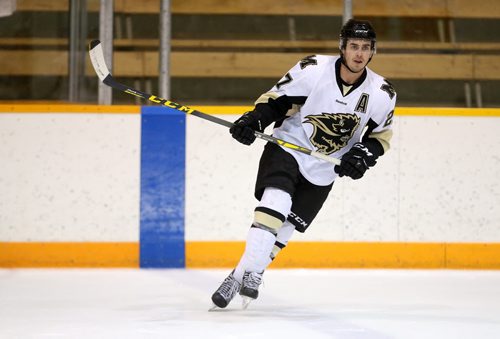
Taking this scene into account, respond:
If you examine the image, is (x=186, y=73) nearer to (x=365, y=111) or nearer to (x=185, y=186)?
(x=185, y=186)

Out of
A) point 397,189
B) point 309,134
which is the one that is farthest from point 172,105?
point 397,189

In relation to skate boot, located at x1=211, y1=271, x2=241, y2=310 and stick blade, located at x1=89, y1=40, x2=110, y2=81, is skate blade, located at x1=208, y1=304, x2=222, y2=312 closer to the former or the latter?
skate boot, located at x1=211, y1=271, x2=241, y2=310

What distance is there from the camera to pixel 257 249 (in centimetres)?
352

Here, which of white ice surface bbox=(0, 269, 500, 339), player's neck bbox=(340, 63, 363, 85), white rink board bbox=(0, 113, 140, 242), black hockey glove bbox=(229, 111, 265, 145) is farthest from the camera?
white rink board bbox=(0, 113, 140, 242)

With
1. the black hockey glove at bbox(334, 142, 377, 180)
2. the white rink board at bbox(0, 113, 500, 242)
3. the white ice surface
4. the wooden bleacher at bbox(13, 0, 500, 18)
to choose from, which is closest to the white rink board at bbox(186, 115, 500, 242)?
the white rink board at bbox(0, 113, 500, 242)

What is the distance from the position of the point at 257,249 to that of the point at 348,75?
28.9 inches

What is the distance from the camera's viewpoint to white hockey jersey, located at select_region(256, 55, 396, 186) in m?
3.60

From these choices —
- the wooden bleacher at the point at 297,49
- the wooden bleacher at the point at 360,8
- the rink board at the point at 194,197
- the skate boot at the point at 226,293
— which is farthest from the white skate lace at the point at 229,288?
the wooden bleacher at the point at 360,8

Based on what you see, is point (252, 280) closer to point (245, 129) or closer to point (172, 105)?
point (245, 129)

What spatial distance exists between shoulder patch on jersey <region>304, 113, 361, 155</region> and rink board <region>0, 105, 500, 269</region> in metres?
1.39

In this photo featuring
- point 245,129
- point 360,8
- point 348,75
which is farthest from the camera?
point 360,8

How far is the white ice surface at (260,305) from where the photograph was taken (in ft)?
10.4

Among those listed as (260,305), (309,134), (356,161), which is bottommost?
(260,305)

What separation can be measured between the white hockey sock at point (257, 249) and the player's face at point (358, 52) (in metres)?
0.70
